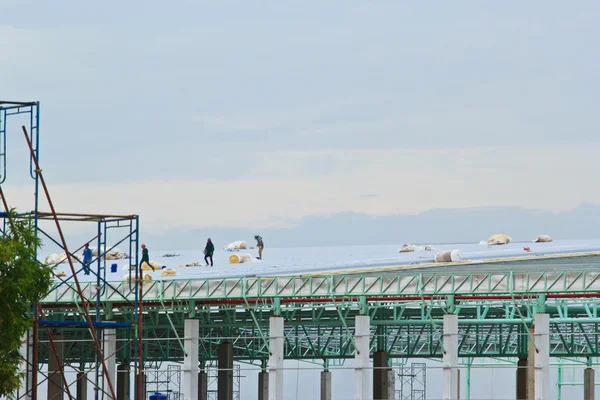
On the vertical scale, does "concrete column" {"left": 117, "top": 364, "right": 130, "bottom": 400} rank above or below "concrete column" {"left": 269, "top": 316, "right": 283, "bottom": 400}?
below

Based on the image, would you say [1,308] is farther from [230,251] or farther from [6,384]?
[230,251]

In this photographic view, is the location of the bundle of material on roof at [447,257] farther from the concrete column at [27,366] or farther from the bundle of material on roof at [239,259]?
the concrete column at [27,366]

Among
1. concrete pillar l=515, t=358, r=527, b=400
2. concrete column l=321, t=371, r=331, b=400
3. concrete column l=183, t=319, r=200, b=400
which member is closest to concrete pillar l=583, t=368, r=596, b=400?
concrete pillar l=515, t=358, r=527, b=400

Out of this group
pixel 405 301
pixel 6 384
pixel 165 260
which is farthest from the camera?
pixel 165 260

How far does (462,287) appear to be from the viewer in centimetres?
5209

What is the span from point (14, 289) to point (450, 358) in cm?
2441

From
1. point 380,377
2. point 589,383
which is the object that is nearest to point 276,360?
point 380,377

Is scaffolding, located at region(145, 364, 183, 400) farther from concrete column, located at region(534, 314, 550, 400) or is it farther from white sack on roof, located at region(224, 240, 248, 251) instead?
concrete column, located at region(534, 314, 550, 400)

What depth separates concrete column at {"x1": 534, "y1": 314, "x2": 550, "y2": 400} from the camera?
161 ft

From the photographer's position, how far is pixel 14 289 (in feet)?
101

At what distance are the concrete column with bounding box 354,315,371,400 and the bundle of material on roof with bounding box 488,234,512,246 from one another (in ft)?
85.1

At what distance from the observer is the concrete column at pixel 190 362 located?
5484 cm

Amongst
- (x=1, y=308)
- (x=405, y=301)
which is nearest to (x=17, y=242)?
(x=1, y=308)

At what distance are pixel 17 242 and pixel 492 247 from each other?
4923 cm
